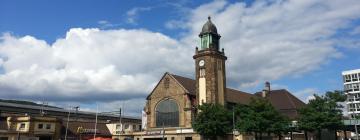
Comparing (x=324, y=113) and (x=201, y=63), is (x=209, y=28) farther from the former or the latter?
(x=324, y=113)

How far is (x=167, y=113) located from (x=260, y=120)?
81.2ft

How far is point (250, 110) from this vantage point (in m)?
63.4

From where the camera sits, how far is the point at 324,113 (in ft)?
196

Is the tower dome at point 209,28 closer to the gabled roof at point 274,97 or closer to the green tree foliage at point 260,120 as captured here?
the gabled roof at point 274,97

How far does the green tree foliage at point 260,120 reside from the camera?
6131cm

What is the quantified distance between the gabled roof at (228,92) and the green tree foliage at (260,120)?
16457 mm

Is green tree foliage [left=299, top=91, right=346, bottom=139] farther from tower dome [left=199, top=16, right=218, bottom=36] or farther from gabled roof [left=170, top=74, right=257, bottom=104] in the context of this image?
tower dome [left=199, top=16, right=218, bottom=36]

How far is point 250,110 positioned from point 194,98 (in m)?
16.9

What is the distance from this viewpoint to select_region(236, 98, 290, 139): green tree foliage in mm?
61312

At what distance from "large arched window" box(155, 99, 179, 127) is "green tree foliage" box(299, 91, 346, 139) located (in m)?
26.6

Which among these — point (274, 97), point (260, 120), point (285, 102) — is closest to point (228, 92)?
point (285, 102)

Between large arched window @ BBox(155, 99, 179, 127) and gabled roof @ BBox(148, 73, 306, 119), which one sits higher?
gabled roof @ BBox(148, 73, 306, 119)

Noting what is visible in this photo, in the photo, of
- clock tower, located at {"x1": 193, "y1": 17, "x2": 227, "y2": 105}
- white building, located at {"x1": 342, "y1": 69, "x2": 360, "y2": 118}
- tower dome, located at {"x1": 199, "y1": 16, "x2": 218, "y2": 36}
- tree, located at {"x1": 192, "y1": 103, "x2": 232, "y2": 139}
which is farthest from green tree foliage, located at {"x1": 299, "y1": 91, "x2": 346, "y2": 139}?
white building, located at {"x1": 342, "y1": 69, "x2": 360, "y2": 118}

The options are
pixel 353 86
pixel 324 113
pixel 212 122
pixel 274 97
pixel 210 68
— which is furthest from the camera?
pixel 353 86
